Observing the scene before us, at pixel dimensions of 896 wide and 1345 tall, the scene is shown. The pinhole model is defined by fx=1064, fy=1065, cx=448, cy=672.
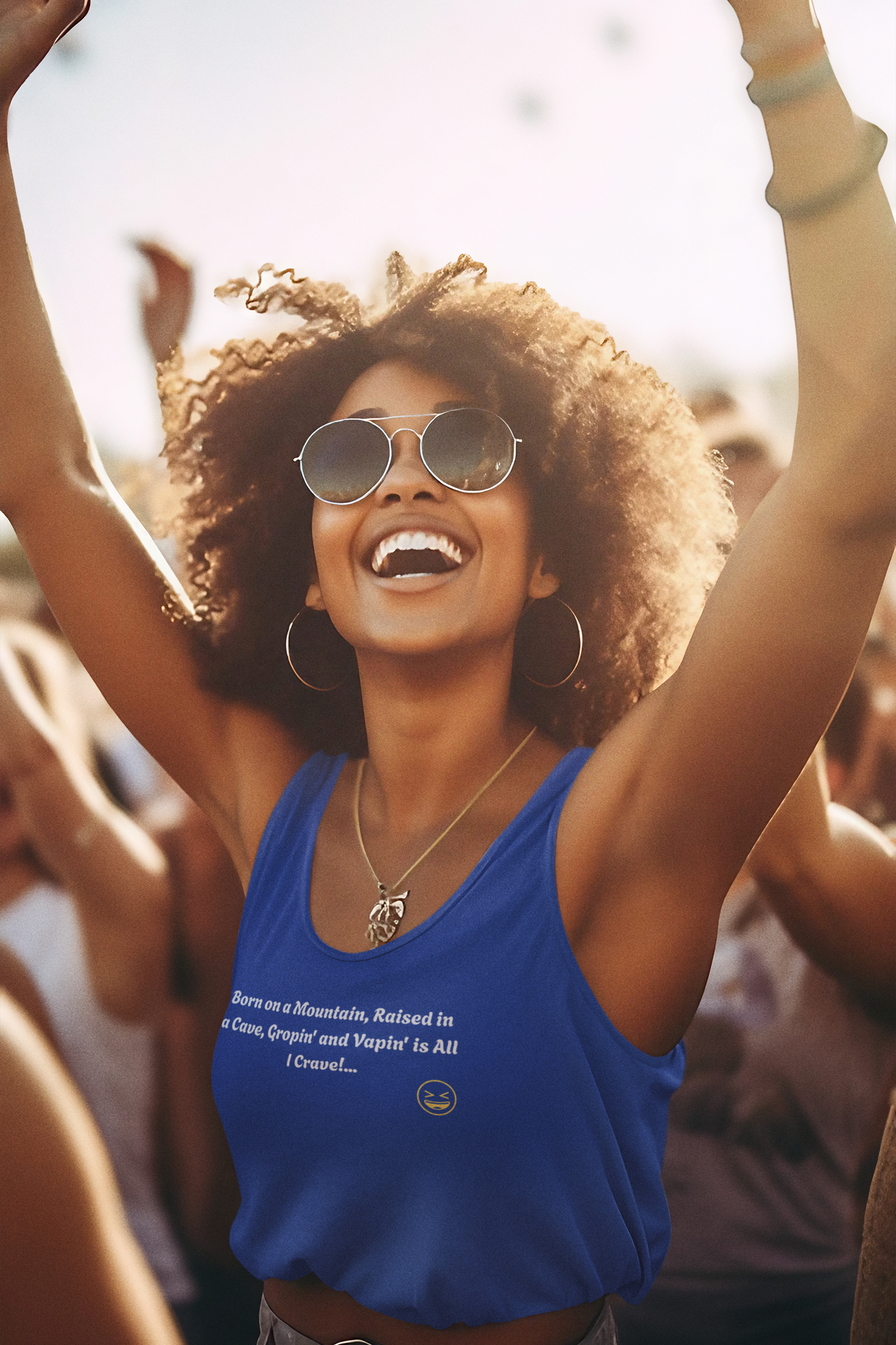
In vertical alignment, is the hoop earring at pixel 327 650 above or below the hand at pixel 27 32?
below

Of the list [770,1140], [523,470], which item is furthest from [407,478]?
[770,1140]

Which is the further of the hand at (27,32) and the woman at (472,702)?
the hand at (27,32)

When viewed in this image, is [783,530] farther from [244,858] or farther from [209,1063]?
[209,1063]

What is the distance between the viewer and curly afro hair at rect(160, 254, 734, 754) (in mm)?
1628

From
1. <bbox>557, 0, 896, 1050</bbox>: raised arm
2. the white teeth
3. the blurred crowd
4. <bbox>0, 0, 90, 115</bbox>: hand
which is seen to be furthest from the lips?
the blurred crowd

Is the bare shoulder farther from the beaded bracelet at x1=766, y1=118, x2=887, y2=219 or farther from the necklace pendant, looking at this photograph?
the beaded bracelet at x1=766, y1=118, x2=887, y2=219

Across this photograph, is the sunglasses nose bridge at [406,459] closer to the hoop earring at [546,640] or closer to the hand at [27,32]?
the hoop earring at [546,640]

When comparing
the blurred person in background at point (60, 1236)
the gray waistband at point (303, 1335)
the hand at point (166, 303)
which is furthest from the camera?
the hand at point (166, 303)

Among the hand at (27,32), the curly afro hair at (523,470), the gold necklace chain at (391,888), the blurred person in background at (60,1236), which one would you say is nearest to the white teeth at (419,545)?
the curly afro hair at (523,470)

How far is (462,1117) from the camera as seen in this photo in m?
1.24

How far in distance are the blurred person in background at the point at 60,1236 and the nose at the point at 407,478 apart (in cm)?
80

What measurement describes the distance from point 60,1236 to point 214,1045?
140 cm

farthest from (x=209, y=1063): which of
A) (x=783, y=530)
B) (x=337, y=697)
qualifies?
(x=783, y=530)

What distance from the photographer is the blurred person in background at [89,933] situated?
2383mm
